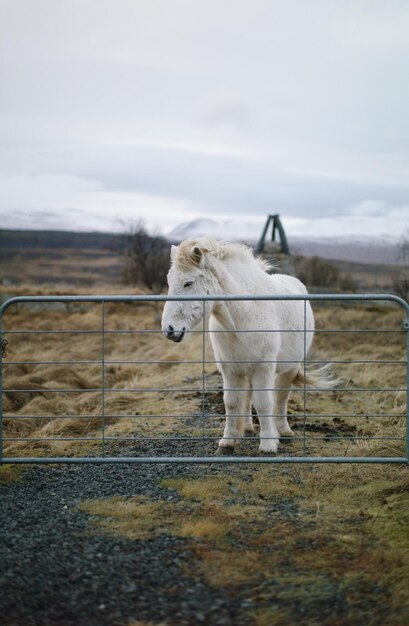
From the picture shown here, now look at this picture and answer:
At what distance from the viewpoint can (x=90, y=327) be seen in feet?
63.0

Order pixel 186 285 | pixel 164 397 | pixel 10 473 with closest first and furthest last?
pixel 10 473 < pixel 186 285 < pixel 164 397

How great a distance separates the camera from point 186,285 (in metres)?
6.52

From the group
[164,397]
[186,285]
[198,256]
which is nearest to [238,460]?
[186,285]

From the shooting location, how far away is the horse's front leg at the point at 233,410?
22.4 feet

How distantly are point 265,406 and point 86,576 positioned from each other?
3.28 m

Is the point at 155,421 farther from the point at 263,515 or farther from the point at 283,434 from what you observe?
the point at 263,515

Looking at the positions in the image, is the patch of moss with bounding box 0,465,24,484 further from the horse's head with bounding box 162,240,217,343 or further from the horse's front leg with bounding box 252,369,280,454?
the horse's front leg with bounding box 252,369,280,454

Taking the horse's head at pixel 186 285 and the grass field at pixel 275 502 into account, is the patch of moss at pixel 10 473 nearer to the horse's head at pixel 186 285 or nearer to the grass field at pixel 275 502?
the grass field at pixel 275 502

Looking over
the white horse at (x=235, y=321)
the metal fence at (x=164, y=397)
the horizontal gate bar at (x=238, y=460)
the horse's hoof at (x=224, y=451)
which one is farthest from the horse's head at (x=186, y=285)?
the horse's hoof at (x=224, y=451)

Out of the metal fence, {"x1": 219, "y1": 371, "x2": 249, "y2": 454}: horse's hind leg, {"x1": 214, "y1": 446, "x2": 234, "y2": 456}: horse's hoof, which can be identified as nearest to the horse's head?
the metal fence

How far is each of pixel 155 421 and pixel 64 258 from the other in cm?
8624

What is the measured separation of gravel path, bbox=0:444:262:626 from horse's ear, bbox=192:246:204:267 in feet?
7.43

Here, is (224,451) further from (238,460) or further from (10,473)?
(10,473)

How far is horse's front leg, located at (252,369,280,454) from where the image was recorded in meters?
6.80
